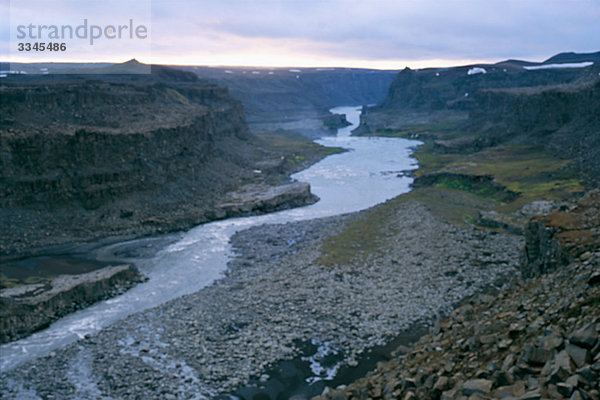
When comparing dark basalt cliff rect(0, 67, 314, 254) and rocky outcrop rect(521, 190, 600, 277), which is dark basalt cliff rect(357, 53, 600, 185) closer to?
rocky outcrop rect(521, 190, 600, 277)

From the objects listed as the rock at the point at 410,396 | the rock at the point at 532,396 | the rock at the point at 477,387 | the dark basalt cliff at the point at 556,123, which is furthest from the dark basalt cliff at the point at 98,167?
the dark basalt cliff at the point at 556,123

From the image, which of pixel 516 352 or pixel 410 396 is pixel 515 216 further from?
pixel 410 396

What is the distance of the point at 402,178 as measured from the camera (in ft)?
271

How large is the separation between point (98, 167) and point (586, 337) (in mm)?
57551

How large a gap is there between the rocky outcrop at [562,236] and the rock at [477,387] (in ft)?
33.8

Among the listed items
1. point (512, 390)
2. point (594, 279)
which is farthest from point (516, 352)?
point (594, 279)

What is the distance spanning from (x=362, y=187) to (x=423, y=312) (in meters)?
47.3

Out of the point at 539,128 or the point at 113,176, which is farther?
the point at 539,128

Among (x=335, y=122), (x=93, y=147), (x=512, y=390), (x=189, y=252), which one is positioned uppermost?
(x=335, y=122)

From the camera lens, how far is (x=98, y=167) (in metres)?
59.6

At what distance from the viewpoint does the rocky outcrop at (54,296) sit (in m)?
30.0

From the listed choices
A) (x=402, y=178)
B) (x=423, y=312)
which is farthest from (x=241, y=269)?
(x=402, y=178)

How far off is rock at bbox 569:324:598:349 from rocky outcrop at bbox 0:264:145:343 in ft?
95.6

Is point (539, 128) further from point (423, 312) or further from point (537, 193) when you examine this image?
point (423, 312)
